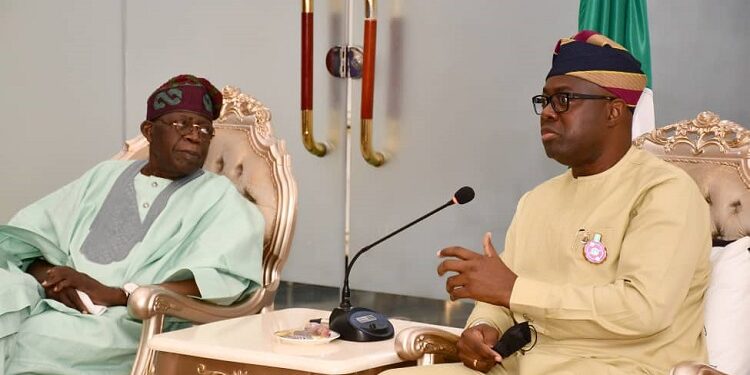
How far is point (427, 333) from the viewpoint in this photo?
2932 millimetres

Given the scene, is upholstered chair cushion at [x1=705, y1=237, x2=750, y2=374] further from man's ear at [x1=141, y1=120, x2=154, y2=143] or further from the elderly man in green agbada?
man's ear at [x1=141, y1=120, x2=154, y2=143]

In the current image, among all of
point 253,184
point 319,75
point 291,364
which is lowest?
point 291,364

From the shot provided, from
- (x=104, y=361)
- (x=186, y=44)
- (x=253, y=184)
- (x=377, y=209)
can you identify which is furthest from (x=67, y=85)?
(x=104, y=361)

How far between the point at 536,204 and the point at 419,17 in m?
2.22

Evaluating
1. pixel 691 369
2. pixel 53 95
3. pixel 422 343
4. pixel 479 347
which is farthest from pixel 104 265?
pixel 53 95

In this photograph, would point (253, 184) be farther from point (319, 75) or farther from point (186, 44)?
point (186, 44)

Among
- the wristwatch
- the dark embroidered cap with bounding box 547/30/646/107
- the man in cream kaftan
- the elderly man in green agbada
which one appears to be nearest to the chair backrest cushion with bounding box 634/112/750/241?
the man in cream kaftan

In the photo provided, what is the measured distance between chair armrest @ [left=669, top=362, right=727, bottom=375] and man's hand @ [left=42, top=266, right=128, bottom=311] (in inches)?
75.1

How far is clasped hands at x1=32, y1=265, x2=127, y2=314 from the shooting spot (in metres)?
3.66

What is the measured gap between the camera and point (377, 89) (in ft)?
17.1

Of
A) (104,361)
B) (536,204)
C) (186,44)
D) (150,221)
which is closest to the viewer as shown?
(536,204)

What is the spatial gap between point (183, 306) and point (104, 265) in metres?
0.45

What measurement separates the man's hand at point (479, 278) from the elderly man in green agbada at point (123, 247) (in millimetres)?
1253

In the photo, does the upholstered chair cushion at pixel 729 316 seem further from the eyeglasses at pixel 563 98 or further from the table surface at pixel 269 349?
the table surface at pixel 269 349
